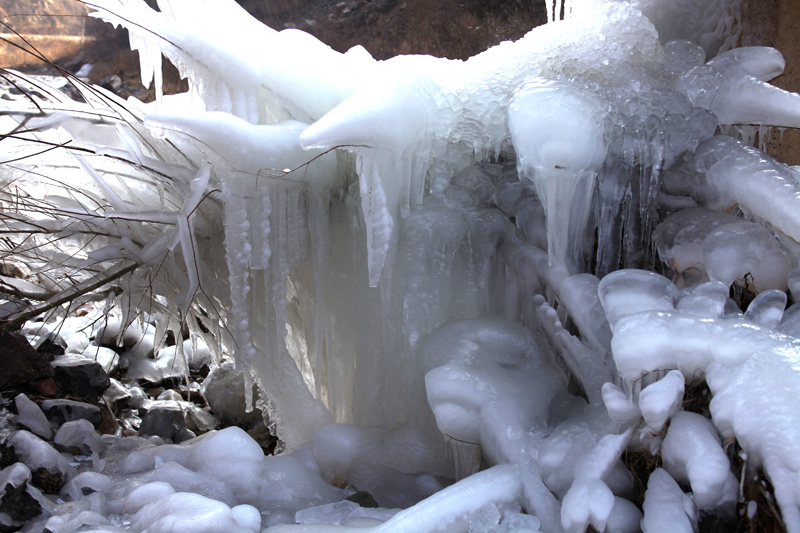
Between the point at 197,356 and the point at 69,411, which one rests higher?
the point at 69,411

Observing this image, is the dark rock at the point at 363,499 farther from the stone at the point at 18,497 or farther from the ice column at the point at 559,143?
the ice column at the point at 559,143

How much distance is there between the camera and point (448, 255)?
2340 millimetres

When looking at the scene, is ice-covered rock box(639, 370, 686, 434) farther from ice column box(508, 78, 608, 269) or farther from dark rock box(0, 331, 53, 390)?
dark rock box(0, 331, 53, 390)

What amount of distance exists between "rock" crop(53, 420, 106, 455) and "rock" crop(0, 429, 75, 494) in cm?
26

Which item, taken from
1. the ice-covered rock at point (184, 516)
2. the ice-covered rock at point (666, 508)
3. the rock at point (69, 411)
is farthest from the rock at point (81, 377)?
the ice-covered rock at point (666, 508)

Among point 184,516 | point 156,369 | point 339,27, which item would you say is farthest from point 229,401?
point 339,27

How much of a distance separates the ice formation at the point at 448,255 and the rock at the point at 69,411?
0.71 feet

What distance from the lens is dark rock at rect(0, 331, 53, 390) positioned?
249 centimetres

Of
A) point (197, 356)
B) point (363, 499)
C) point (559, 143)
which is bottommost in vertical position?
point (197, 356)

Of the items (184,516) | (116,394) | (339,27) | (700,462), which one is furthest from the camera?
(339,27)

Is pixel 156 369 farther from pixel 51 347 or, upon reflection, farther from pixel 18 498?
pixel 18 498

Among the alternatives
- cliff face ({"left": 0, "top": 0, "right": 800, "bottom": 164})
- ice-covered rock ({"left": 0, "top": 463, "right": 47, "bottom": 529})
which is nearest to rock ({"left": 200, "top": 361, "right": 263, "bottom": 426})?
ice-covered rock ({"left": 0, "top": 463, "right": 47, "bottom": 529})

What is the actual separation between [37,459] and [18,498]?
9.4 inches

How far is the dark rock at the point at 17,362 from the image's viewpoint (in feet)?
8.18
